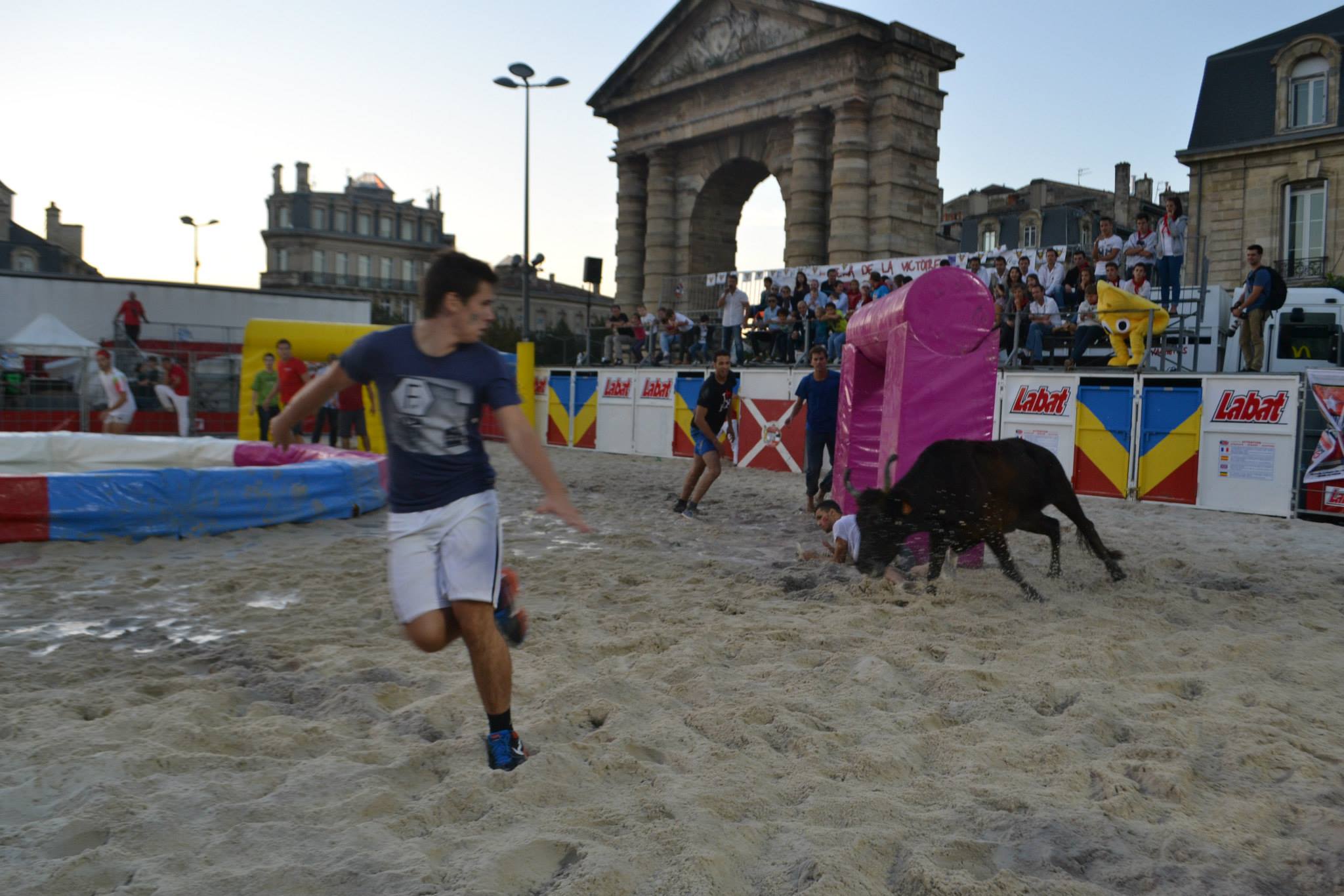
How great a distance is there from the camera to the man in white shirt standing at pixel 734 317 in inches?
782

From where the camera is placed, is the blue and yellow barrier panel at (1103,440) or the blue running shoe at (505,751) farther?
the blue and yellow barrier panel at (1103,440)

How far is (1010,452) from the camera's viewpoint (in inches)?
275

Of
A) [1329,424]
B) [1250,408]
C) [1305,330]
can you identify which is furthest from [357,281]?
[1329,424]

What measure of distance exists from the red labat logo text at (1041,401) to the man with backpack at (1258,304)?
7.85 feet

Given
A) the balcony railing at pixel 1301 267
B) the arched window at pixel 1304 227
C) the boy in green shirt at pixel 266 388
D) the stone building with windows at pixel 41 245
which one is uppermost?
the stone building with windows at pixel 41 245

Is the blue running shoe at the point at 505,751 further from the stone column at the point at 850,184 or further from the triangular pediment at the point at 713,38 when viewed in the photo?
the triangular pediment at the point at 713,38

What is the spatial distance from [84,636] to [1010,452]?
20.3ft

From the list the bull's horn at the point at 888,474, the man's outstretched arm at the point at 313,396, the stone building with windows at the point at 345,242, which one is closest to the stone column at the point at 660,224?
the bull's horn at the point at 888,474

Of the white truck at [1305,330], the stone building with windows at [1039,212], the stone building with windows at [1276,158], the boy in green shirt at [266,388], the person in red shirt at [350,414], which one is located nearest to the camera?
the person in red shirt at [350,414]

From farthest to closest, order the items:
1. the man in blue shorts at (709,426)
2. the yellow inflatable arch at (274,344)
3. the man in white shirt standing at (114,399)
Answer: the yellow inflatable arch at (274,344) < the man in white shirt standing at (114,399) < the man in blue shorts at (709,426)

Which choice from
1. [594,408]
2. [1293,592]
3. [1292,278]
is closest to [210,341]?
[594,408]

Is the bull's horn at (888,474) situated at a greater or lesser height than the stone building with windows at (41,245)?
lesser

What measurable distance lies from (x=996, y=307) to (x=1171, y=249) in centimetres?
772

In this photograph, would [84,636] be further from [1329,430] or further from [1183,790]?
[1329,430]
